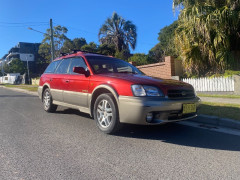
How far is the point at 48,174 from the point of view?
2361mm

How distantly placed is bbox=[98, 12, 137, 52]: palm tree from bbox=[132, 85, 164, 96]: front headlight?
82.6 feet

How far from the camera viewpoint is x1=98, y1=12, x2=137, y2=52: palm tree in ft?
92.9

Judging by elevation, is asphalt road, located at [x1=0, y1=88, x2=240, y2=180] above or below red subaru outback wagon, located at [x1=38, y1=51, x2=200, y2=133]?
below

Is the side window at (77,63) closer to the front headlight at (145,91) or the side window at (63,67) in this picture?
the side window at (63,67)

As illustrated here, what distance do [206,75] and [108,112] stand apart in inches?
321

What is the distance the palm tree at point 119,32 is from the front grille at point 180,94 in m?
24.7

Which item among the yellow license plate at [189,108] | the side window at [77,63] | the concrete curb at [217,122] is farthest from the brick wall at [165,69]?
the yellow license plate at [189,108]

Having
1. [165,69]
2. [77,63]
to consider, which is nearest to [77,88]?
[77,63]

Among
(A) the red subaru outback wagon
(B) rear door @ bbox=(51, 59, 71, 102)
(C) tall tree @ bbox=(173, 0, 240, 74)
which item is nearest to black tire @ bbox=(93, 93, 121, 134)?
(A) the red subaru outback wagon

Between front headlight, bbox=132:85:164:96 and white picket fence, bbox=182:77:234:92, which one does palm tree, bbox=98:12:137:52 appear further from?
front headlight, bbox=132:85:164:96

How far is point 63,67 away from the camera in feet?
18.3

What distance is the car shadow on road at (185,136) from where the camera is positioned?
3312 millimetres

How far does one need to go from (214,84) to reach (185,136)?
7179 millimetres

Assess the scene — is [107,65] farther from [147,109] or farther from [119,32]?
[119,32]
